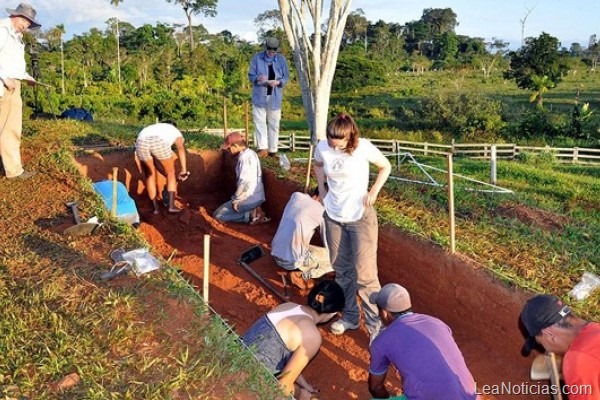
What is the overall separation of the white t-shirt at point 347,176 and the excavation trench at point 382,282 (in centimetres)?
119

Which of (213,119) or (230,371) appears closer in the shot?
(230,371)

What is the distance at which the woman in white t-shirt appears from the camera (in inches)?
169

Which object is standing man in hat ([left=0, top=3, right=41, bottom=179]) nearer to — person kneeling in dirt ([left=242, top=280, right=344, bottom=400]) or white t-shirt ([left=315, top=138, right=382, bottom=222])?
white t-shirt ([left=315, top=138, right=382, bottom=222])

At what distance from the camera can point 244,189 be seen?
7.09m

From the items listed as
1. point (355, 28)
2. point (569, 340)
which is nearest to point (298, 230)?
point (569, 340)

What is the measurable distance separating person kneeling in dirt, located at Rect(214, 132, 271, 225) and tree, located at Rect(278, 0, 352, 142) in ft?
8.25

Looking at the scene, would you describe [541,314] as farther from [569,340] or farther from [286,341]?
[286,341]

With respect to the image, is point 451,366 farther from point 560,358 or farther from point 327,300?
point 327,300

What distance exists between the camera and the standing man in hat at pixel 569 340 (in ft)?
7.55

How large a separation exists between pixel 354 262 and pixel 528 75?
1024 inches

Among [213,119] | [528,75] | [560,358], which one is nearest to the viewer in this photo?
[560,358]

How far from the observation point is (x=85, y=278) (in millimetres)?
3941

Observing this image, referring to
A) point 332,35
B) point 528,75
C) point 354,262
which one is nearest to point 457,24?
point 528,75

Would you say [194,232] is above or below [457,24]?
below
